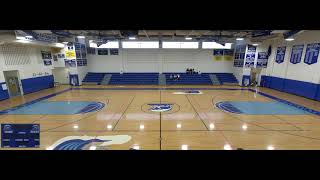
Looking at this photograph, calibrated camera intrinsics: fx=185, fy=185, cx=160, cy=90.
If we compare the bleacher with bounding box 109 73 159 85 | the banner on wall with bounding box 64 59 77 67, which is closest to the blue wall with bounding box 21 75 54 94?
the banner on wall with bounding box 64 59 77 67

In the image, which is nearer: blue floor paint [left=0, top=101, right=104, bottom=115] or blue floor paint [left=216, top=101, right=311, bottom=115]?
blue floor paint [left=0, top=101, right=104, bottom=115]

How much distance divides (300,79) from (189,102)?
834cm

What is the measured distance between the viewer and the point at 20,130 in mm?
1845

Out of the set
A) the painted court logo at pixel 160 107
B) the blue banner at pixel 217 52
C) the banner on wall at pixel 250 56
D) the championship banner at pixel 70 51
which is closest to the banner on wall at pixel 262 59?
the banner on wall at pixel 250 56

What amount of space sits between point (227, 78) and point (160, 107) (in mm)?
11847

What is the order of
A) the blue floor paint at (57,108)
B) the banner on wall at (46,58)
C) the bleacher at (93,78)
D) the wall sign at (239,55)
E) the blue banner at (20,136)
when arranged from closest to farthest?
the blue banner at (20,136) < the blue floor paint at (57,108) < the banner on wall at (46,58) < the wall sign at (239,55) < the bleacher at (93,78)

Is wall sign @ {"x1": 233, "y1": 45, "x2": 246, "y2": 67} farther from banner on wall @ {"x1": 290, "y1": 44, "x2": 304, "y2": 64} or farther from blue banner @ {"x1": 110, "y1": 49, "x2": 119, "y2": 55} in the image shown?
blue banner @ {"x1": 110, "y1": 49, "x2": 119, "y2": 55}

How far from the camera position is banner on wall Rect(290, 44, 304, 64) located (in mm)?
12855

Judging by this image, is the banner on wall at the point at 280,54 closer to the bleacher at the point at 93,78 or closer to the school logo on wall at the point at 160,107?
the school logo on wall at the point at 160,107

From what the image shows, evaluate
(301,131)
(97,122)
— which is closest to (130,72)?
(97,122)

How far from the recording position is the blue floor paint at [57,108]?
909 centimetres

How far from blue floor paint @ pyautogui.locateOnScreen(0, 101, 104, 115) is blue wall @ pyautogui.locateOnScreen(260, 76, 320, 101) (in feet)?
43.0

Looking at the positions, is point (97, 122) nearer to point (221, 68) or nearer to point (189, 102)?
point (189, 102)

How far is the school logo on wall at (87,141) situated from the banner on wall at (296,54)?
13327mm
